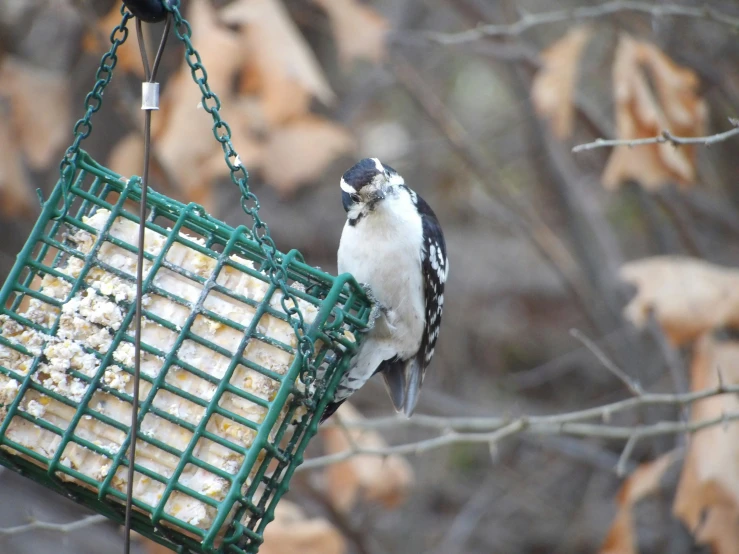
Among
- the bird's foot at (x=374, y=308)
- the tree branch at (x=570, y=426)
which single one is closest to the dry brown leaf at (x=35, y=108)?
the bird's foot at (x=374, y=308)

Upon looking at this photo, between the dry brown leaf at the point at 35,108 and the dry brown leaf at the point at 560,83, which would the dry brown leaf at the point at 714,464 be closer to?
the dry brown leaf at the point at 560,83

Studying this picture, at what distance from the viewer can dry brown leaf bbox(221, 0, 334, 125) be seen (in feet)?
13.5

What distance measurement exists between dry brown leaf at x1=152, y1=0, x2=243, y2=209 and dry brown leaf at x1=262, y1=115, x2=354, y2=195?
0.35 metres

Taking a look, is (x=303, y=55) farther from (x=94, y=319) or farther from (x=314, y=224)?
(x=314, y=224)

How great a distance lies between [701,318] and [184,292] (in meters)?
2.51

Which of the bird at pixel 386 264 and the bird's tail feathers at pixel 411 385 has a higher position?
the bird at pixel 386 264

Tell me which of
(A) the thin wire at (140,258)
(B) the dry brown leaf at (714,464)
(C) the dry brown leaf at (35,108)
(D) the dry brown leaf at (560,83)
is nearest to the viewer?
(A) the thin wire at (140,258)

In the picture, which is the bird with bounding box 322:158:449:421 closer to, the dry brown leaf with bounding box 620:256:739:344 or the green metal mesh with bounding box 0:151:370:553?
the green metal mesh with bounding box 0:151:370:553

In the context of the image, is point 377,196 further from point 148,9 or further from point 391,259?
point 148,9

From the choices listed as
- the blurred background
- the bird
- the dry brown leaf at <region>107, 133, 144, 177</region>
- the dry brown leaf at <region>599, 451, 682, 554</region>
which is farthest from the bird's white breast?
the dry brown leaf at <region>599, 451, 682, 554</region>

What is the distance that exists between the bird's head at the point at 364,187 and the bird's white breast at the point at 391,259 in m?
0.05

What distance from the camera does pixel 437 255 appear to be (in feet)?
12.9

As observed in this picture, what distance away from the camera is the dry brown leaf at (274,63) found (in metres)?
4.12

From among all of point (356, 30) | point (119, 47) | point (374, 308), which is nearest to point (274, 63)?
point (356, 30)
